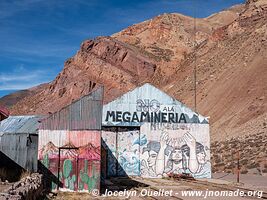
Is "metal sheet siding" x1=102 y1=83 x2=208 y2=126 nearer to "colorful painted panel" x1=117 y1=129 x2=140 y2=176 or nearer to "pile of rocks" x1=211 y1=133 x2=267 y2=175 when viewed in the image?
"colorful painted panel" x1=117 y1=129 x2=140 y2=176

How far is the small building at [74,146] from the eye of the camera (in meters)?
21.5

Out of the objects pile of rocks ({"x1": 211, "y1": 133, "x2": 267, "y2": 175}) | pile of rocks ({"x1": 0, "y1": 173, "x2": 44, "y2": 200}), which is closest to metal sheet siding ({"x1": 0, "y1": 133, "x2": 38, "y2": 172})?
pile of rocks ({"x1": 0, "y1": 173, "x2": 44, "y2": 200})

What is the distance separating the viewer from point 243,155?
37.9 meters

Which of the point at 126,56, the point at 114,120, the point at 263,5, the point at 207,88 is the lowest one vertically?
the point at 114,120

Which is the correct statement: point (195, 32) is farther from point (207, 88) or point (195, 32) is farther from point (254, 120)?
point (254, 120)

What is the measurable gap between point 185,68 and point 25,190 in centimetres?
8211

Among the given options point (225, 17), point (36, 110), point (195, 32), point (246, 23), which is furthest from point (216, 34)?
point (225, 17)

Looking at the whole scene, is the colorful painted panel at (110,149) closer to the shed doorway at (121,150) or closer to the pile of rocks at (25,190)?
the shed doorway at (121,150)

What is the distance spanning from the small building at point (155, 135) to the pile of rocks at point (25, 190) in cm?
1529

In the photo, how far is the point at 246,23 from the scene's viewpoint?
88.5 metres

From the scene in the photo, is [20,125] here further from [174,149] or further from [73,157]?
[174,149]

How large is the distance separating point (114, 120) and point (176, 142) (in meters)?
5.10

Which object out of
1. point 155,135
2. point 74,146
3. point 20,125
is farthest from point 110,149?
point 74,146

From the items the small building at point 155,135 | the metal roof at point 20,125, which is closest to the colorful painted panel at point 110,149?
the small building at point 155,135
